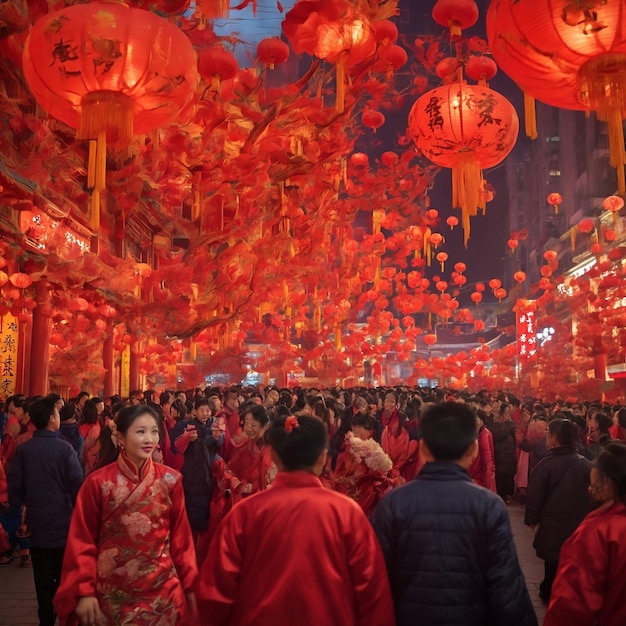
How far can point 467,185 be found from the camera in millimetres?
6699

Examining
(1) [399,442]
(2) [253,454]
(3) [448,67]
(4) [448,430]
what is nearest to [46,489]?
(2) [253,454]

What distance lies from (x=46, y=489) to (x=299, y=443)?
266cm

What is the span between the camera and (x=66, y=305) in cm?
1239

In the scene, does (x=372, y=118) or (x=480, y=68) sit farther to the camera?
(x=372, y=118)

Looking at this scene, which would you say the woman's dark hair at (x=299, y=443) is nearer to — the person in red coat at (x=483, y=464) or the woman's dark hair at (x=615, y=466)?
the woman's dark hair at (x=615, y=466)

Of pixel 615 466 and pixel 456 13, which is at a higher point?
pixel 456 13

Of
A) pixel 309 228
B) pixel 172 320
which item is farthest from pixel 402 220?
pixel 172 320

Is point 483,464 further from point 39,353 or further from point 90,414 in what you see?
point 39,353

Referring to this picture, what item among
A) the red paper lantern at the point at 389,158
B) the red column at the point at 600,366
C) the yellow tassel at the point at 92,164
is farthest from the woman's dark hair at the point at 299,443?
the red column at the point at 600,366

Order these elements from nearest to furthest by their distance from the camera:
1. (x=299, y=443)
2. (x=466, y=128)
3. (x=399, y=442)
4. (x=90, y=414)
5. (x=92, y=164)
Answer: (x=299, y=443), (x=92, y=164), (x=466, y=128), (x=90, y=414), (x=399, y=442)

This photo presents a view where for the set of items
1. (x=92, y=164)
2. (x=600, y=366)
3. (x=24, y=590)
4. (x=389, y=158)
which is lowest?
(x=24, y=590)

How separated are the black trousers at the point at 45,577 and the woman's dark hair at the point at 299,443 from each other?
2560mm

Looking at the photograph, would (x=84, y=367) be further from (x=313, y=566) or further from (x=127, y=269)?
(x=313, y=566)

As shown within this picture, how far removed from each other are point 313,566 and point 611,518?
1222 mm
